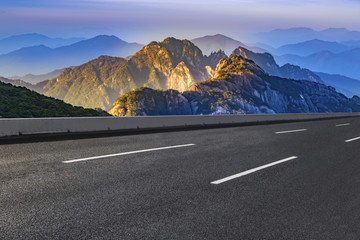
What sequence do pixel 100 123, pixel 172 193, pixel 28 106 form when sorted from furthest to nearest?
pixel 28 106
pixel 100 123
pixel 172 193

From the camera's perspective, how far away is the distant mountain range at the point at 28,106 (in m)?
44.1

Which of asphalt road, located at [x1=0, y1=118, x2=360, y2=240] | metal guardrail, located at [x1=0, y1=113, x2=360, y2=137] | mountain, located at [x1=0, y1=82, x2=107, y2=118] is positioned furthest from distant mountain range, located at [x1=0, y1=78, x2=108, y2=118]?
asphalt road, located at [x1=0, y1=118, x2=360, y2=240]

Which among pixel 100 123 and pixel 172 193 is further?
pixel 100 123

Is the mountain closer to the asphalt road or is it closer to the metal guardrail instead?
the metal guardrail

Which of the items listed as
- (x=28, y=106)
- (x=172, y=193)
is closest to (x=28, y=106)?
(x=28, y=106)

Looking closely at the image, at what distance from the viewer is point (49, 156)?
7227mm

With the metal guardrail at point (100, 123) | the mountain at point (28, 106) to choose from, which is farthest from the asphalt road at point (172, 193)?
the mountain at point (28, 106)

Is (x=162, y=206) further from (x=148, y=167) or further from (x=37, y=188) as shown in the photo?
(x=148, y=167)

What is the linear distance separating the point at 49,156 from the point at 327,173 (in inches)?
214

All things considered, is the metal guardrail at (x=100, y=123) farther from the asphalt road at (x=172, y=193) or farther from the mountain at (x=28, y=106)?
the mountain at (x=28, y=106)

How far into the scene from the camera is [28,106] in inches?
1880

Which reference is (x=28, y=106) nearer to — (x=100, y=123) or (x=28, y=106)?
(x=28, y=106)

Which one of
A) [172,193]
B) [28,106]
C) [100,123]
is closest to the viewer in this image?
[172,193]

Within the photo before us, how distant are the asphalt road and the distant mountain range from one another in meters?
38.0
